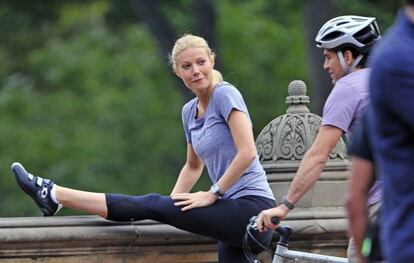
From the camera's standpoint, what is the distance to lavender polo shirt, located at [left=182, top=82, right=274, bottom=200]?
24.0 ft

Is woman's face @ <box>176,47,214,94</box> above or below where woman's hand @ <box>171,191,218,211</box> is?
above

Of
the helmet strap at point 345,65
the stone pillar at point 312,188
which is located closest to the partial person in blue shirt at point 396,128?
the helmet strap at point 345,65

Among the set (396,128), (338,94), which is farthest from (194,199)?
(396,128)

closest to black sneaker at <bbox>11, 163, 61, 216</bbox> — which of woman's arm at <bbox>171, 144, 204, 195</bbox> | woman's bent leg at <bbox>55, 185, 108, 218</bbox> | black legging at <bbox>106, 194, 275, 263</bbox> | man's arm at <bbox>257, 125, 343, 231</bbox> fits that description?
woman's bent leg at <bbox>55, 185, 108, 218</bbox>

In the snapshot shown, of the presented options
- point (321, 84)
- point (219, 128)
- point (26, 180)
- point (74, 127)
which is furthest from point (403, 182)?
point (74, 127)

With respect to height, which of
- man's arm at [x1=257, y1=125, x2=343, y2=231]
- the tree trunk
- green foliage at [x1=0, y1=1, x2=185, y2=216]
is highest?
man's arm at [x1=257, y1=125, x2=343, y2=231]

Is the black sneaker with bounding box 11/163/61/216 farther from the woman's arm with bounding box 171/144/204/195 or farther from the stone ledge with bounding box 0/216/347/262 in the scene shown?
the woman's arm with bounding box 171/144/204/195

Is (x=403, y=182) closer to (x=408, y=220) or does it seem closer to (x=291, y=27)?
(x=408, y=220)

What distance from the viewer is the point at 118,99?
30078 millimetres

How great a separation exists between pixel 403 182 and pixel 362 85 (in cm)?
185

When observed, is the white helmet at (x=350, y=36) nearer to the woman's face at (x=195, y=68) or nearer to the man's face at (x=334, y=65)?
the man's face at (x=334, y=65)

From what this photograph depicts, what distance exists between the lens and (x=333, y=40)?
6602 mm

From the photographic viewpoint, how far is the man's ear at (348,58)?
6.52 metres

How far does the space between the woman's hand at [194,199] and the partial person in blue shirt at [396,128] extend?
2.93 metres
